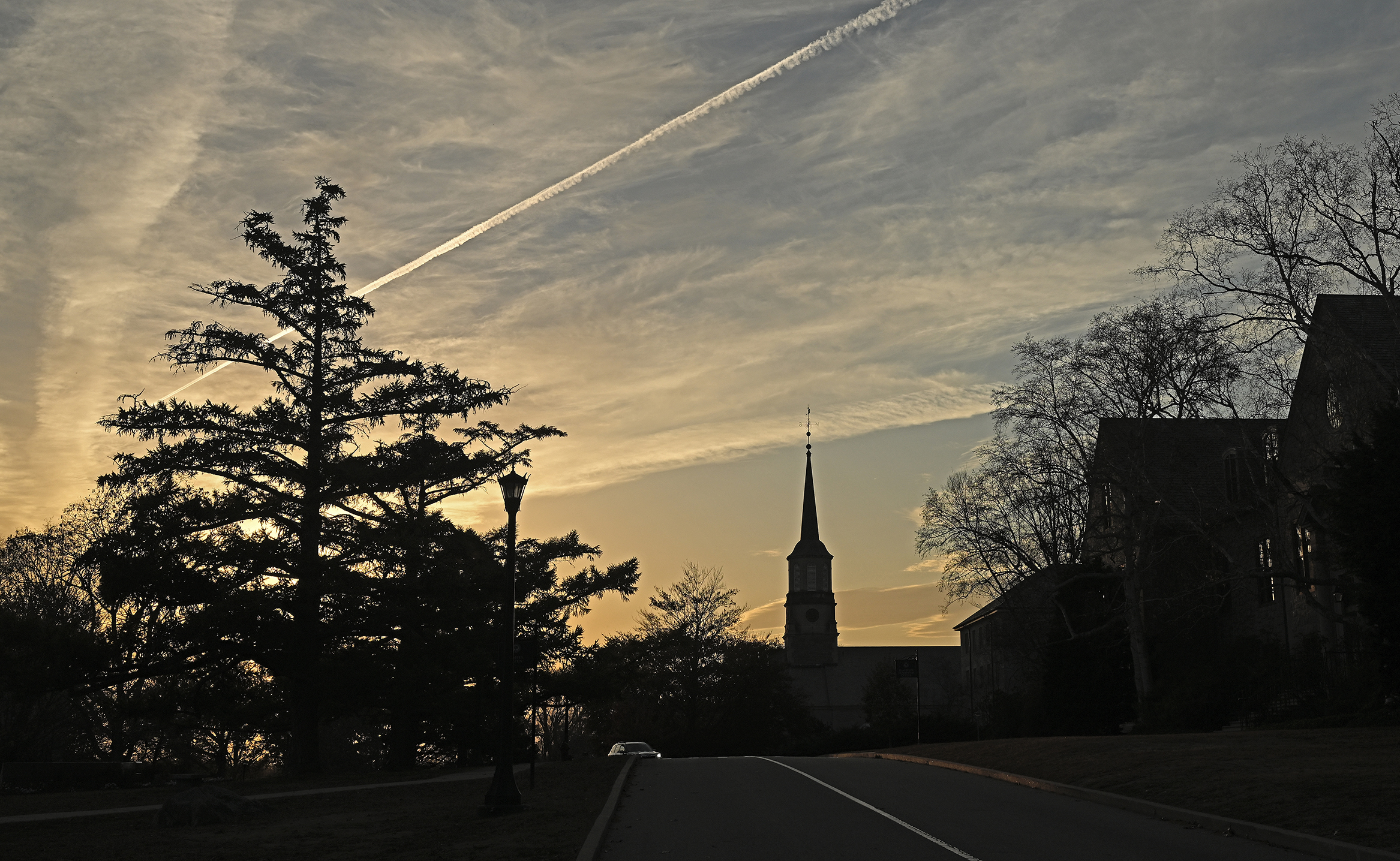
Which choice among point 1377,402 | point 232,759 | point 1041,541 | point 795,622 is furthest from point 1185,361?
point 795,622

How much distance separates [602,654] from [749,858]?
2631cm

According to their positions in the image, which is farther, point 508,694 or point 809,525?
point 809,525

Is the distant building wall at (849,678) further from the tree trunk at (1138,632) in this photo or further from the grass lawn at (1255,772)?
the grass lawn at (1255,772)

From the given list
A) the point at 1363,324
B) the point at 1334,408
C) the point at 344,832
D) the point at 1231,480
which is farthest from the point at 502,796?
the point at 1231,480

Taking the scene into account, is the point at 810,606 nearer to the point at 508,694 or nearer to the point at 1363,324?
the point at 1363,324

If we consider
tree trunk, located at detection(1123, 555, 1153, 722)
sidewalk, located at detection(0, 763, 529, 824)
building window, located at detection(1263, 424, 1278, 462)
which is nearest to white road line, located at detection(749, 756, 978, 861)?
sidewalk, located at detection(0, 763, 529, 824)

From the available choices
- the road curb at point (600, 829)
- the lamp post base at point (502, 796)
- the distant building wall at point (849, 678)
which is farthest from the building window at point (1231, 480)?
the distant building wall at point (849, 678)

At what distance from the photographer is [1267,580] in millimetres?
42250

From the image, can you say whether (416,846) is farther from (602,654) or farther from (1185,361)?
(1185,361)

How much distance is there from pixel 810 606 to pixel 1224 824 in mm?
122615

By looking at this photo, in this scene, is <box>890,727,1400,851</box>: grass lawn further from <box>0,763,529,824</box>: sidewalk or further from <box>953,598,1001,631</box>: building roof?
<box>953,598,1001,631</box>: building roof

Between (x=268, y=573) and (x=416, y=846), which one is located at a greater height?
(x=268, y=573)

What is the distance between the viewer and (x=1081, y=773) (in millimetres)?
20031

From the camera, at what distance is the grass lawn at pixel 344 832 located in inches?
527
